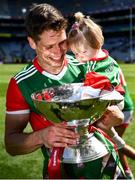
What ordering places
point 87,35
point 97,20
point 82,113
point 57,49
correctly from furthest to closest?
point 97,20, point 87,35, point 57,49, point 82,113

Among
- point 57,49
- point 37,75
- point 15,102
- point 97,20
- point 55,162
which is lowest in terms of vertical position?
point 97,20

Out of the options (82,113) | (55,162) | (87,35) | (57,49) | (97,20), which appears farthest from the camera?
(97,20)

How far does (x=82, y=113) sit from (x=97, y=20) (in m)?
48.2

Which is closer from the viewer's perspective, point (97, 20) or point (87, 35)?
point (87, 35)

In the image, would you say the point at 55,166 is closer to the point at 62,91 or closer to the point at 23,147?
the point at 23,147

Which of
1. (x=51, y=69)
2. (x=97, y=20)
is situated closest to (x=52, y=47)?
(x=51, y=69)

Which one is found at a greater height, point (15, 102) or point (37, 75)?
point (37, 75)

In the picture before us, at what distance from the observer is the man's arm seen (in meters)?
2.01

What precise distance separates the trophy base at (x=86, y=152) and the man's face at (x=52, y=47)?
487 mm

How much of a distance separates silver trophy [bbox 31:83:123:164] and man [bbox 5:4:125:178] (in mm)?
215

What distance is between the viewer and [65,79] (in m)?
2.45

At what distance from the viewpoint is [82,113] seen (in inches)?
78.5

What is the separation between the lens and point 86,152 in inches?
80.4

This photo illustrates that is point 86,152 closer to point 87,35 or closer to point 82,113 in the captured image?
point 82,113
